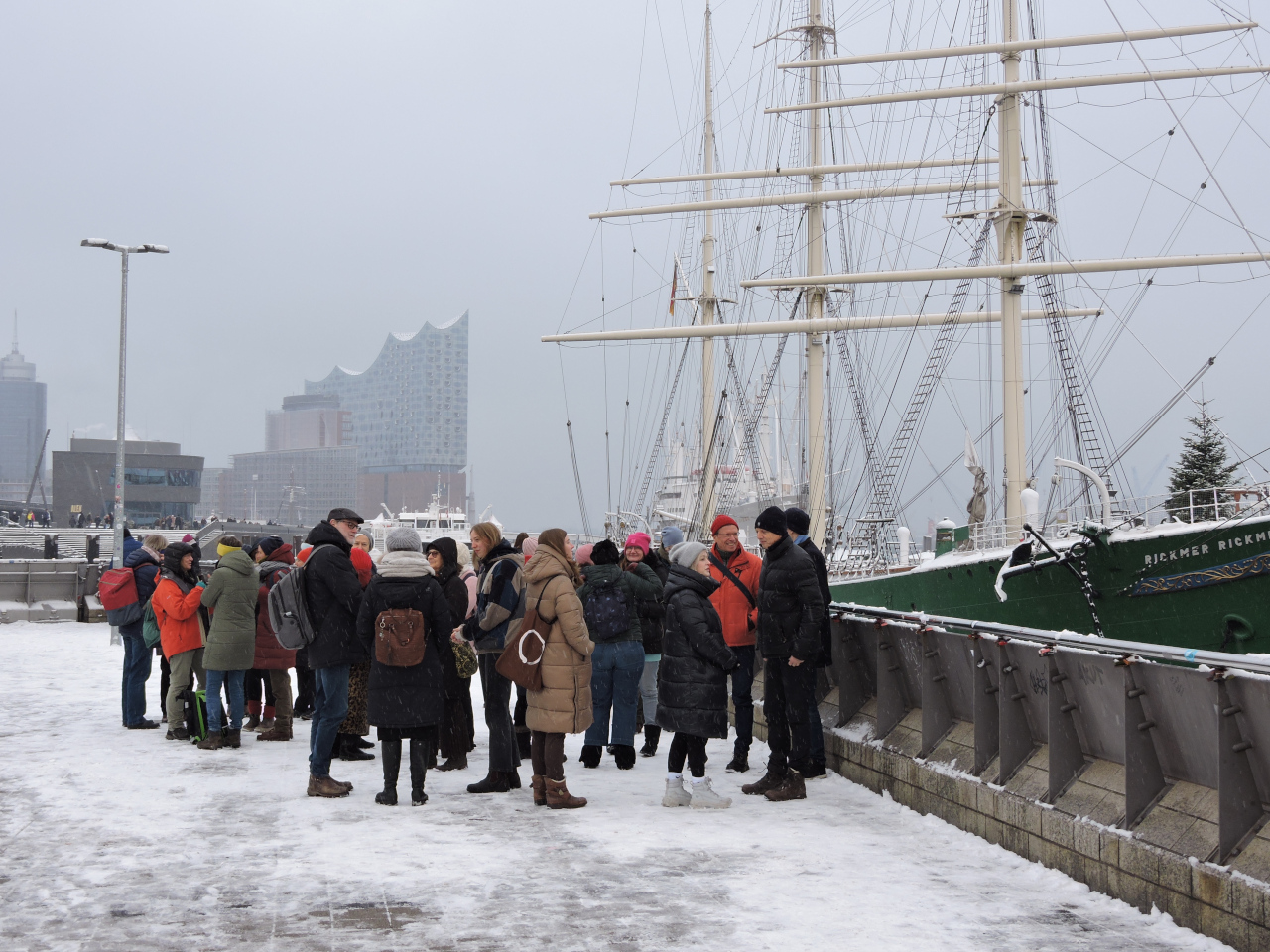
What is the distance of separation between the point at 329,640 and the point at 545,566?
154 cm

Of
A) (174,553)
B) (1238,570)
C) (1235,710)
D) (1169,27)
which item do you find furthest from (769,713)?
(1169,27)

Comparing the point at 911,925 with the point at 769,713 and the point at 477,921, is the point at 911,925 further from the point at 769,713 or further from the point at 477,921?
the point at 769,713

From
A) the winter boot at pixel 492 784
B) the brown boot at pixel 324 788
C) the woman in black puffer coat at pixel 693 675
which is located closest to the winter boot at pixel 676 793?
the woman in black puffer coat at pixel 693 675

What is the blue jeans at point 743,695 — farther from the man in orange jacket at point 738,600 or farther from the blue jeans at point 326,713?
the blue jeans at point 326,713

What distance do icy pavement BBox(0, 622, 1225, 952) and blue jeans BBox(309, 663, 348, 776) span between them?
295 millimetres

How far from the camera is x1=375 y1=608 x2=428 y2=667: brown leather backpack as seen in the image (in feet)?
26.1

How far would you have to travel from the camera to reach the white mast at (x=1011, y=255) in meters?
29.9

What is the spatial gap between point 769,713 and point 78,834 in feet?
14.1

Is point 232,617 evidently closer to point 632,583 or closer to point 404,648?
point 404,648

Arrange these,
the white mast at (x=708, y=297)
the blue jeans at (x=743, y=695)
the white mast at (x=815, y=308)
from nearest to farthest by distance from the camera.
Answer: the blue jeans at (x=743, y=695) → the white mast at (x=815, y=308) → the white mast at (x=708, y=297)

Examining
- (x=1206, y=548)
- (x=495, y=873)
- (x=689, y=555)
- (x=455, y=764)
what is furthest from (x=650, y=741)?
(x=1206, y=548)

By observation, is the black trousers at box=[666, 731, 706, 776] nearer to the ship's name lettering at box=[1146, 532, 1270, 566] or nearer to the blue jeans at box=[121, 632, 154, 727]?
the blue jeans at box=[121, 632, 154, 727]

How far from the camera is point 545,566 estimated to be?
8297mm

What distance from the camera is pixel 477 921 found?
5.44 m
